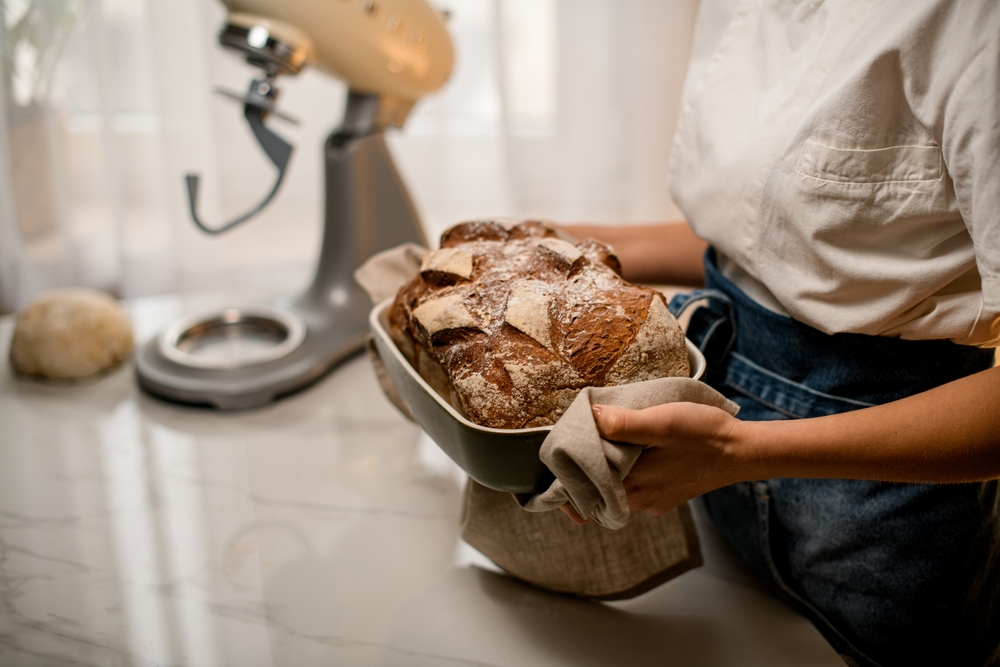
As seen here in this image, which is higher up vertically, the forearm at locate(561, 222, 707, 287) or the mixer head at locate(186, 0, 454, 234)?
the mixer head at locate(186, 0, 454, 234)

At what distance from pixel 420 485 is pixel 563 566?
21cm

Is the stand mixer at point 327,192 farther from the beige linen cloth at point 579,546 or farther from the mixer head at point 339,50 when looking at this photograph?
the beige linen cloth at point 579,546

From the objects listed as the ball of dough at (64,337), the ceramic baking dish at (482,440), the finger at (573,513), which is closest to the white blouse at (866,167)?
the ceramic baking dish at (482,440)

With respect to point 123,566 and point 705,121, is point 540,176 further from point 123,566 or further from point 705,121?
point 123,566

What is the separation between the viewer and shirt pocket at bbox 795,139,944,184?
51 cm

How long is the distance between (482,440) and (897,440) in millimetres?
286

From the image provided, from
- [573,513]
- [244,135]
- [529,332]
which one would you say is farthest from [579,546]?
[244,135]

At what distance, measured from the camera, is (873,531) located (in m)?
0.59

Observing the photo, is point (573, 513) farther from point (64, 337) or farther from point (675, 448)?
point (64, 337)

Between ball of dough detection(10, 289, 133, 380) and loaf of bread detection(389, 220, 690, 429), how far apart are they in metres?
0.56

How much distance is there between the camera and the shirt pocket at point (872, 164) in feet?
1.66

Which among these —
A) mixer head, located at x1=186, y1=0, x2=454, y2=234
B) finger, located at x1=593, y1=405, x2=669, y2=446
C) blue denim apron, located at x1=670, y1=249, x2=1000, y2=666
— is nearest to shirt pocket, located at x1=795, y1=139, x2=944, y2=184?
blue denim apron, located at x1=670, y1=249, x2=1000, y2=666

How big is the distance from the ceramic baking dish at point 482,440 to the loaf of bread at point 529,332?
0.02m

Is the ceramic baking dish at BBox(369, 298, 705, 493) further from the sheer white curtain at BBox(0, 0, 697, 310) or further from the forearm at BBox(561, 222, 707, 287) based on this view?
the sheer white curtain at BBox(0, 0, 697, 310)
